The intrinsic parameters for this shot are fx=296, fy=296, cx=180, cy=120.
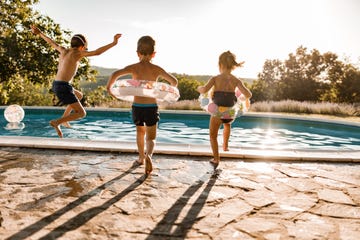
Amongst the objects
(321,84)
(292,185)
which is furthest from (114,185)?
(321,84)

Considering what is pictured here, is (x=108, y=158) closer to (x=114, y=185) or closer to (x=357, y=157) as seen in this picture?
(x=114, y=185)

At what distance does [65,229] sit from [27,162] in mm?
2271

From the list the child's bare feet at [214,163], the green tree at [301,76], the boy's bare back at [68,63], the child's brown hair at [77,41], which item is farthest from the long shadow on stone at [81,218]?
the green tree at [301,76]

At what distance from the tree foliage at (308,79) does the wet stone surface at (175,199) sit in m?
25.2

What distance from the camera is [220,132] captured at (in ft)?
36.3

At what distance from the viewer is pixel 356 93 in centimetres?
2719

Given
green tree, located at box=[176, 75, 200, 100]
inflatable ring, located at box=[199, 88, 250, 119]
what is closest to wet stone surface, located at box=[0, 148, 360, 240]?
inflatable ring, located at box=[199, 88, 250, 119]

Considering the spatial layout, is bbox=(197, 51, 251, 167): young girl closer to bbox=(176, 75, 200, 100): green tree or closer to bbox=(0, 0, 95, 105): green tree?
bbox=(0, 0, 95, 105): green tree

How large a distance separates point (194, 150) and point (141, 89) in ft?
5.11

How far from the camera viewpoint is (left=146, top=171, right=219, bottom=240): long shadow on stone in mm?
2226

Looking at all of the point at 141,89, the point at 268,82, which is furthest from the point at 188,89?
the point at 141,89

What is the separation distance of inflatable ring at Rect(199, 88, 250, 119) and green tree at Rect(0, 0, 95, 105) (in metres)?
10.6

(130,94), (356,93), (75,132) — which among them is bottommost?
(75,132)

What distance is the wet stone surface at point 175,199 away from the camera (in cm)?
230
